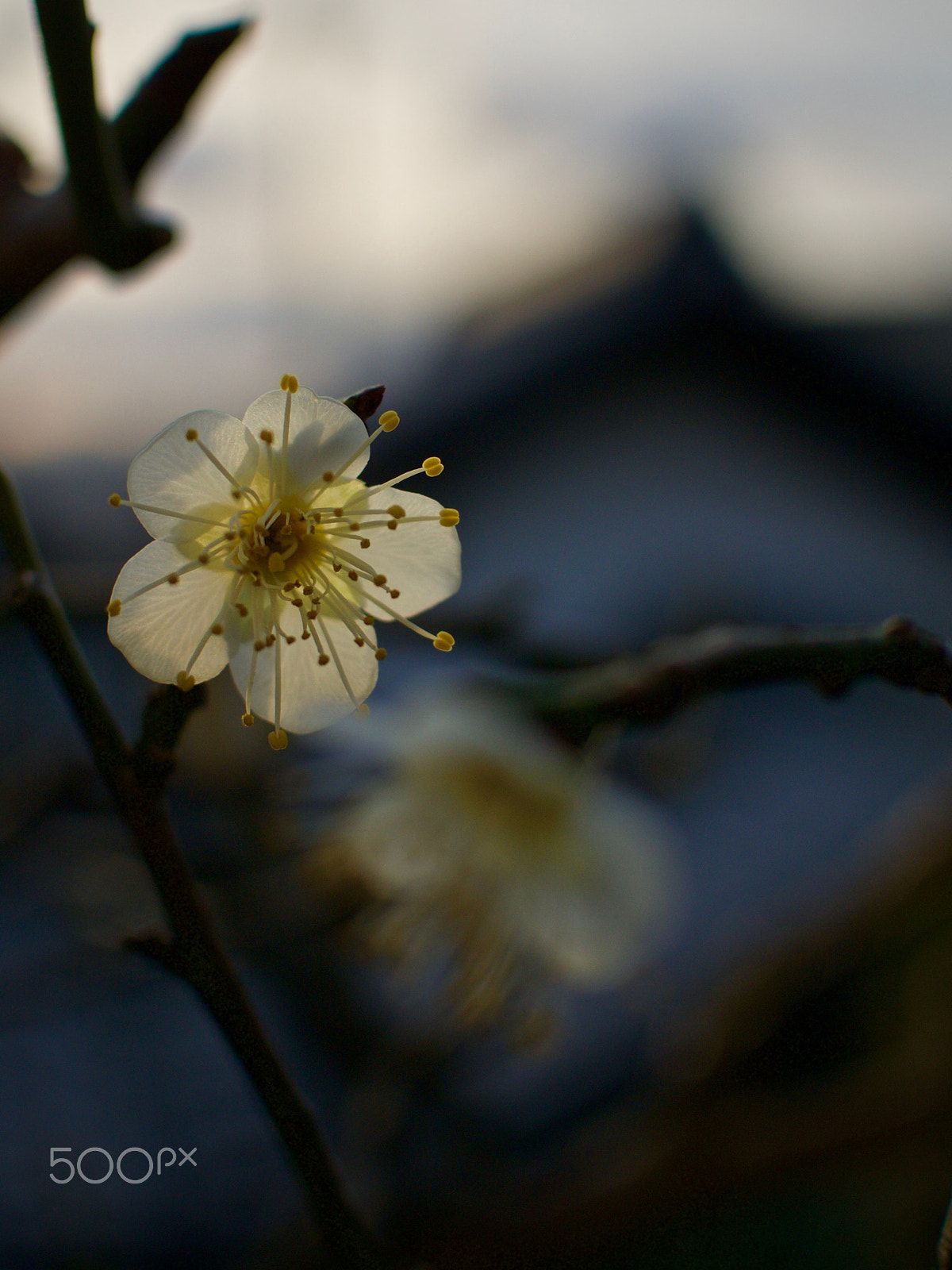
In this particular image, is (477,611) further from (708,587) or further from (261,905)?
(708,587)

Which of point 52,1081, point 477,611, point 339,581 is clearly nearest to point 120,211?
point 339,581

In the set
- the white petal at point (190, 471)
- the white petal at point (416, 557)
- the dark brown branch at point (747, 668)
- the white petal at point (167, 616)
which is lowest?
the dark brown branch at point (747, 668)

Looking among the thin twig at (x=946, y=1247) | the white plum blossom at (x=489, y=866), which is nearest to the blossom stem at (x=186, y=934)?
the thin twig at (x=946, y=1247)

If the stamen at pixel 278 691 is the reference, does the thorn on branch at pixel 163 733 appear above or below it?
below

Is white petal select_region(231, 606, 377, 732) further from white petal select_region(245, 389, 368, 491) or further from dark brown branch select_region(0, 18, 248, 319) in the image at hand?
dark brown branch select_region(0, 18, 248, 319)

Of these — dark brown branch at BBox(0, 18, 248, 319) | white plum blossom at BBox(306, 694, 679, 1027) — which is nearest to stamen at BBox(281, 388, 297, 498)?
dark brown branch at BBox(0, 18, 248, 319)

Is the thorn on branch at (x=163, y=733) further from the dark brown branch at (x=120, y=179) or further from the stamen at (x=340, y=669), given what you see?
the dark brown branch at (x=120, y=179)

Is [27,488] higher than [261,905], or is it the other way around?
[27,488]

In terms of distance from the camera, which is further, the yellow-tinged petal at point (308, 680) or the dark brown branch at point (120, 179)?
the dark brown branch at point (120, 179)
